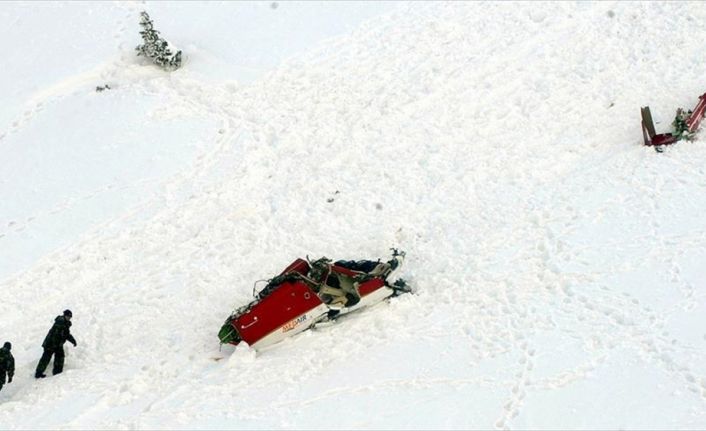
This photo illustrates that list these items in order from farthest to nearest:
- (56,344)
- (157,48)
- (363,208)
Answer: (157,48)
(363,208)
(56,344)

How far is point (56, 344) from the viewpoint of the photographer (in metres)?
11.4

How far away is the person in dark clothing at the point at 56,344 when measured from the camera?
11.3 metres

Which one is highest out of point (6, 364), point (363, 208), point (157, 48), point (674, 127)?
point (157, 48)

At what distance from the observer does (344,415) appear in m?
9.89

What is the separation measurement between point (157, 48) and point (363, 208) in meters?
7.93

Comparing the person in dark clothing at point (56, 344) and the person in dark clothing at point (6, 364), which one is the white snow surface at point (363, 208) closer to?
the person in dark clothing at point (56, 344)

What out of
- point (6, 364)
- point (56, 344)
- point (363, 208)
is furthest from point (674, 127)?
point (6, 364)

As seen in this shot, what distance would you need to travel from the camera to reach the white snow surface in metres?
10.3

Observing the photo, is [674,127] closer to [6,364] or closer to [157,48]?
[157,48]

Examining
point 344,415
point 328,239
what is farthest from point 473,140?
point 344,415

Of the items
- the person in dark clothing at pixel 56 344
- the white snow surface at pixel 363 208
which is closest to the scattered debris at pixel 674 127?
the white snow surface at pixel 363 208

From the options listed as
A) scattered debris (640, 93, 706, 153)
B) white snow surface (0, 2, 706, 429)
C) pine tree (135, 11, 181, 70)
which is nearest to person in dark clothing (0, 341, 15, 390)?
white snow surface (0, 2, 706, 429)

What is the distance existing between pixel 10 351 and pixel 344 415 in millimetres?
5983

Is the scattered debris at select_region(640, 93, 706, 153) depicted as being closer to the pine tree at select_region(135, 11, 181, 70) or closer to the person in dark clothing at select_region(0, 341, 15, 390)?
the pine tree at select_region(135, 11, 181, 70)
